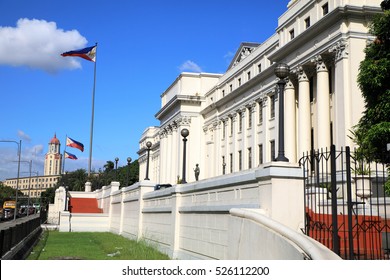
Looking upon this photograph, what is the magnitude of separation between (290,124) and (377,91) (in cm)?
1500

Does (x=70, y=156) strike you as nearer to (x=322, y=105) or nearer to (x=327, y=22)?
(x=322, y=105)

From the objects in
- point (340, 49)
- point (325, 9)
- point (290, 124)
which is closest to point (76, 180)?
point (290, 124)

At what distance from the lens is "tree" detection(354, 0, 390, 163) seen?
18.3 meters

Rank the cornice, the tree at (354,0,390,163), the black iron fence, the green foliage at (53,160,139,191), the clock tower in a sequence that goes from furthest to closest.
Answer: the clock tower
the green foliage at (53,160,139,191)
the cornice
the tree at (354,0,390,163)
the black iron fence

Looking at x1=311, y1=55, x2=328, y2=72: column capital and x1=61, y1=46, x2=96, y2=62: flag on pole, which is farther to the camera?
x1=61, y1=46, x2=96, y2=62: flag on pole

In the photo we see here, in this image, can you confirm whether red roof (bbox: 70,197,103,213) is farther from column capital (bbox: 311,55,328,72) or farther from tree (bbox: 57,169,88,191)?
tree (bbox: 57,169,88,191)

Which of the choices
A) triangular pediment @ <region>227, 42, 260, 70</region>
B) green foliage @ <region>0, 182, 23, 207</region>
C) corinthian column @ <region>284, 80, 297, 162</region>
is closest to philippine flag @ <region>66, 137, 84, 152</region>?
Result: triangular pediment @ <region>227, 42, 260, 70</region>

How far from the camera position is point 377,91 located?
19438 mm

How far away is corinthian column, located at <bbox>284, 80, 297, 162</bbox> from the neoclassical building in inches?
0.6

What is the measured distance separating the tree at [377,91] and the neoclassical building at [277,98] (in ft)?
24.5

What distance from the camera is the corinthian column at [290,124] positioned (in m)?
33.8

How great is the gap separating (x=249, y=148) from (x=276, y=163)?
3540 cm

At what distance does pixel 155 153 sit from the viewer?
82.9 m
